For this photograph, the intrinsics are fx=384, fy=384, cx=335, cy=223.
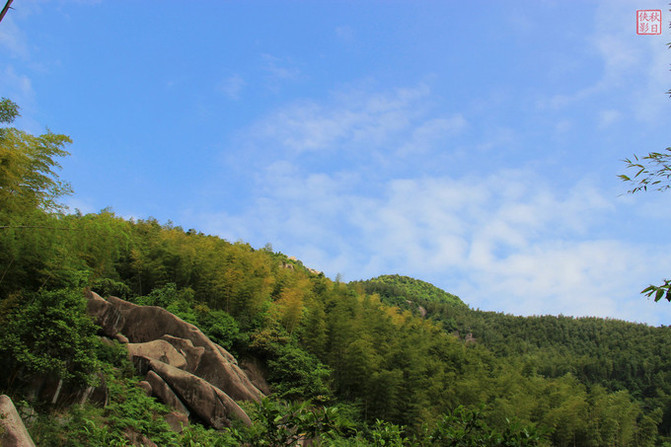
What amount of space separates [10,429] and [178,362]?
700cm

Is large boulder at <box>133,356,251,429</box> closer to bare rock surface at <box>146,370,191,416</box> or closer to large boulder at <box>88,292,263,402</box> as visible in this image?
bare rock surface at <box>146,370,191,416</box>

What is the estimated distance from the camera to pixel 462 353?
2461cm

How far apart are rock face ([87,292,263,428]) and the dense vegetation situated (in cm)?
81

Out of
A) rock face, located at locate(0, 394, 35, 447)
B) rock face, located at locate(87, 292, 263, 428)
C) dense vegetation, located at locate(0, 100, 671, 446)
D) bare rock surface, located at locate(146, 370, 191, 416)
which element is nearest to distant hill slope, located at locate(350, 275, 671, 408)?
dense vegetation, located at locate(0, 100, 671, 446)

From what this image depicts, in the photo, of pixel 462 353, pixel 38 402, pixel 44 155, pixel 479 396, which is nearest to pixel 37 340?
pixel 38 402

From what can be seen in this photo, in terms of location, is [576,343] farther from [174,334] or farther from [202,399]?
[202,399]

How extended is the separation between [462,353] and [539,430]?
77.7 ft

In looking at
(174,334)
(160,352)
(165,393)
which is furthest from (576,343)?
(165,393)

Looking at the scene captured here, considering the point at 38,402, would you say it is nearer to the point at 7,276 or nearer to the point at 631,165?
the point at 7,276

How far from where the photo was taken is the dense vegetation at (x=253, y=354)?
13.7ft

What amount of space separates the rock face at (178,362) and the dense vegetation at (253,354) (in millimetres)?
812

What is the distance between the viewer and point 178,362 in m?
13.9

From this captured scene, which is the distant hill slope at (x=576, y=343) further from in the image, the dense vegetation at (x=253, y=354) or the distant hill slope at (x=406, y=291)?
the dense vegetation at (x=253, y=354)

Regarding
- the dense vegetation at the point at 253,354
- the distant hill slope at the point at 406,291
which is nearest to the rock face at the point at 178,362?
the dense vegetation at the point at 253,354
